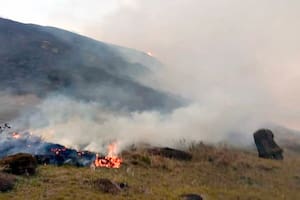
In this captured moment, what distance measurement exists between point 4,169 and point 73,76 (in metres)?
49.4

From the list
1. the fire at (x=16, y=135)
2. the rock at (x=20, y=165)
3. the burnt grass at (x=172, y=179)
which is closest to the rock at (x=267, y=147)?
the burnt grass at (x=172, y=179)

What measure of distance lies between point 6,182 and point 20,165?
3267 mm

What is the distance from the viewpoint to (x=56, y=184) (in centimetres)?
2506

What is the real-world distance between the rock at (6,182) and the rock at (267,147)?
1051 inches

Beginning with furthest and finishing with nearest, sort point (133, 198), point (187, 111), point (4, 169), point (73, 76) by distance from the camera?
point (73, 76)
point (187, 111)
point (4, 169)
point (133, 198)

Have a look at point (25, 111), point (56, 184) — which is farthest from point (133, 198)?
point (25, 111)

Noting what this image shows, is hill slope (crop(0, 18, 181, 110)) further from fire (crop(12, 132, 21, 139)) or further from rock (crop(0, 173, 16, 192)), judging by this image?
rock (crop(0, 173, 16, 192))

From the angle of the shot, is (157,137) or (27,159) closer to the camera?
(27,159)

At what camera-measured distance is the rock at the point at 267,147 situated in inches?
1737

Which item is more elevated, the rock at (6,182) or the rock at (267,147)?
the rock at (267,147)

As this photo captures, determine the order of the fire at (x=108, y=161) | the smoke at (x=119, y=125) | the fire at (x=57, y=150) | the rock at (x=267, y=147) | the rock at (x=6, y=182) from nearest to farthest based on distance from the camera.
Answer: the rock at (x=6, y=182)
the fire at (x=108, y=161)
the fire at (x=57, y=150)
the smoke at (x=119, y=125)
the rock at (x=267, y=147)

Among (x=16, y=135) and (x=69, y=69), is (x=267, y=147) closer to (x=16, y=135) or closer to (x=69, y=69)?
(x=16, y=135)

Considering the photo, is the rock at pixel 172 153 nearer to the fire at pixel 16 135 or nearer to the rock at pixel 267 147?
the rock at pixel 267 147

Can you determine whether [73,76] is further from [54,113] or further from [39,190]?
[39,190]
